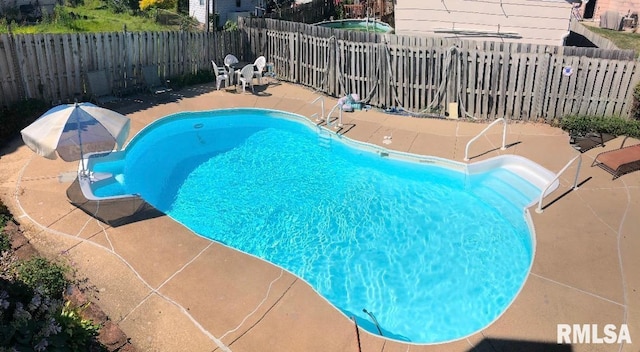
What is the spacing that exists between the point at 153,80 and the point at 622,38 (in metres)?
22.2

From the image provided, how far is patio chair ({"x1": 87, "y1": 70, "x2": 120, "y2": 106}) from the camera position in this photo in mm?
15211

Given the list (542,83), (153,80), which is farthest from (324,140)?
(153,80)

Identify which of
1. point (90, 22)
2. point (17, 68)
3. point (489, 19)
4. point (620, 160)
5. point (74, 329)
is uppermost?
point (489, 19)

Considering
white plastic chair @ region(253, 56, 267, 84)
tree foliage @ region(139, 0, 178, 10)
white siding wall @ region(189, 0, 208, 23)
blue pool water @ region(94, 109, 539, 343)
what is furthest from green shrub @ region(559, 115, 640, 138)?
tree foliage @ region(139, 0, 178, 10)

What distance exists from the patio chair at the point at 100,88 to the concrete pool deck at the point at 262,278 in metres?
3.64

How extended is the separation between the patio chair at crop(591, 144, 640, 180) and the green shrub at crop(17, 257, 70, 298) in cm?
1112

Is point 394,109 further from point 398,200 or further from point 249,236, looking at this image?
point 249,236

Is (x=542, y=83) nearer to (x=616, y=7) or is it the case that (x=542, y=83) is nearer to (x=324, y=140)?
(x=324, y=140)

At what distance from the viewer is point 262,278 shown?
8453 mm

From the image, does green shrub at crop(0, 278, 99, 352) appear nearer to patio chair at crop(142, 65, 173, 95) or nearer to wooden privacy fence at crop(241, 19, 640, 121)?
patio chair at crop(142, 65, 173, 95)

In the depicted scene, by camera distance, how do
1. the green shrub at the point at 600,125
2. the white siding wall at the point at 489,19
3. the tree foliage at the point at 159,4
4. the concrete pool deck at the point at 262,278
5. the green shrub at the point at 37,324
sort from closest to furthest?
the green shrub at the point at 37,324 → the concrete pool deck at the point at 262,278 → the green shrub at the point at 600,125 → the white siding wall at the point at 489,19 → the tree foliage at the point at 159,4

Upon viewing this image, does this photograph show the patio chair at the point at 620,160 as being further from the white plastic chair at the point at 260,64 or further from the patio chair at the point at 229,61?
the patio chair at the point at 229,61

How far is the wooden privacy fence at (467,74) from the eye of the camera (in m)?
13.5

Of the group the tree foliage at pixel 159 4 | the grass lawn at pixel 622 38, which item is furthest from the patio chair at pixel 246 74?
the tree foliage at pixel 159 4
